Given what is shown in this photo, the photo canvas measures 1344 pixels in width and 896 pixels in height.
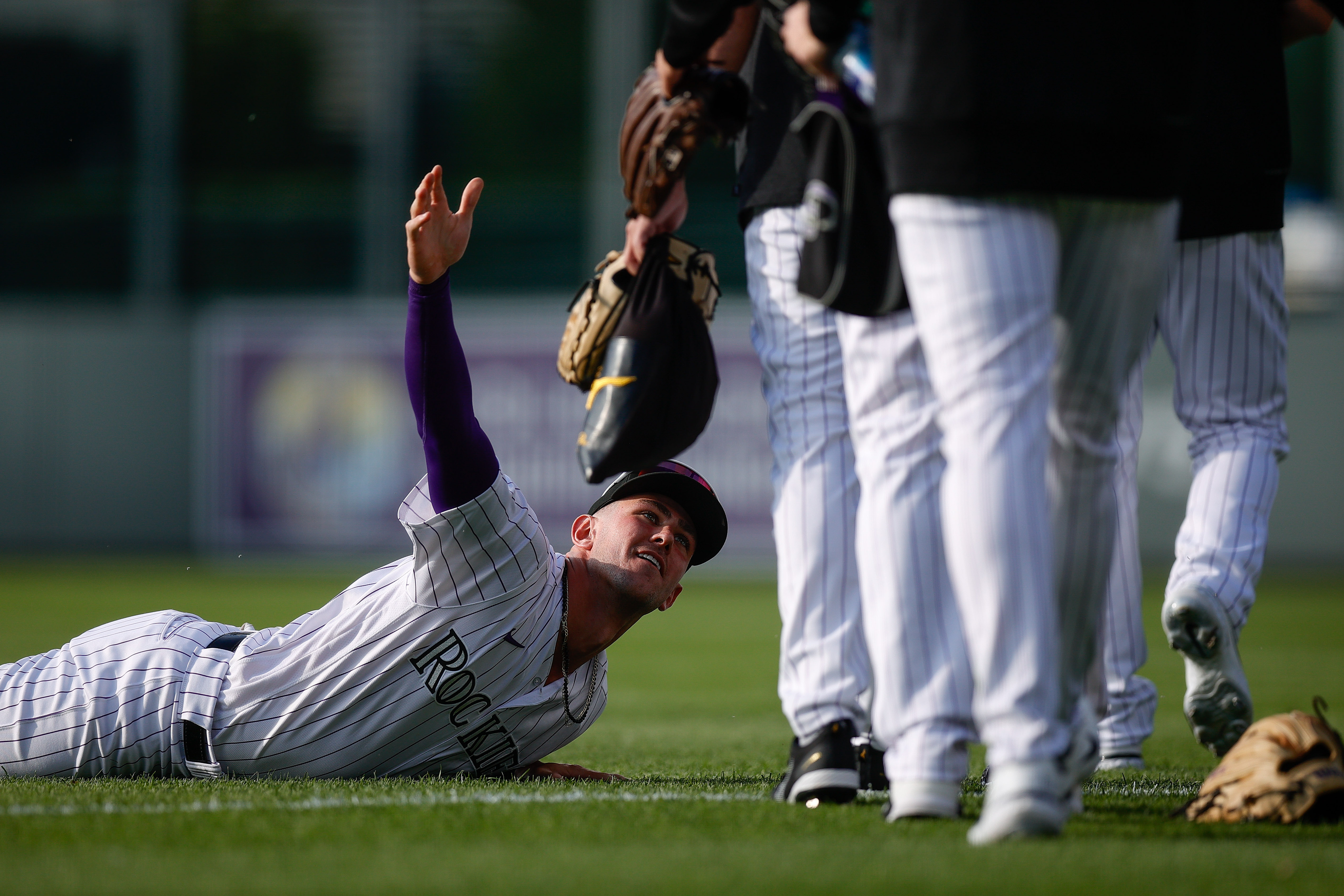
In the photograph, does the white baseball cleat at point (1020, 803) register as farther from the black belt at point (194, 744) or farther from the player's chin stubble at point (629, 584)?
the black belt at point (194, 744)

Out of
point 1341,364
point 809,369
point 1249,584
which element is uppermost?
point 809,369

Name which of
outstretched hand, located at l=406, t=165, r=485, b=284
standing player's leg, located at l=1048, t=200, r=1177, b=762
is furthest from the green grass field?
outstretched hand, located at l=406, t=165, r=485, b=284

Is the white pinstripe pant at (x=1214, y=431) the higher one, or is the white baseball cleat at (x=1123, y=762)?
the white pinstripe pant at (x=1214, y=431)

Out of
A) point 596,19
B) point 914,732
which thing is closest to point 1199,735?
point 914,732

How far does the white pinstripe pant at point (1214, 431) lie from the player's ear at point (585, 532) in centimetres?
120

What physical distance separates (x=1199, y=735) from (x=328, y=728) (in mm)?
1939

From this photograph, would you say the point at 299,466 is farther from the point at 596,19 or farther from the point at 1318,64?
the point at 1318,64

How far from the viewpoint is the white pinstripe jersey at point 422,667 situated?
3170mm

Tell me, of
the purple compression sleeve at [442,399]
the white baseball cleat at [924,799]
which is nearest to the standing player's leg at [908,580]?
the white baseball cleat at [924,799]

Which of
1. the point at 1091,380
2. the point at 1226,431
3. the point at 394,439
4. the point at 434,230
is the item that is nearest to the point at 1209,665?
the point at 1226,431

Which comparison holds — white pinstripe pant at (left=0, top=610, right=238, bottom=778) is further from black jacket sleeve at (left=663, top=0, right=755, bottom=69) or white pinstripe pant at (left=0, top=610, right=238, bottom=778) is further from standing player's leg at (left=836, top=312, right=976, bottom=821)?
black jacket sleeve at (left=663, top=0, right=755, bottom=69)

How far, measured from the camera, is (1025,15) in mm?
2264

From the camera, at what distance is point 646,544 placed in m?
3.51

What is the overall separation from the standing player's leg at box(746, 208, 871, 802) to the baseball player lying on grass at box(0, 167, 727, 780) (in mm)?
597
